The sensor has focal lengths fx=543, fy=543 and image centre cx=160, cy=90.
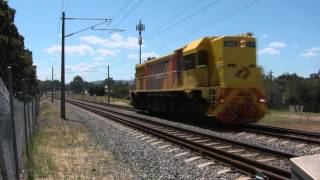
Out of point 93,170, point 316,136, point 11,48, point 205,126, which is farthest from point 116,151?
point 11,48

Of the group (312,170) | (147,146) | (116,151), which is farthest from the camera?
(147,146)

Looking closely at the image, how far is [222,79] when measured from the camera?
77.1 ft

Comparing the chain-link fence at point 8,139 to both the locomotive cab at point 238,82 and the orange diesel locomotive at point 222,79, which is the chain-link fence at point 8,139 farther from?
the orange diesel locomotive at point 222,79

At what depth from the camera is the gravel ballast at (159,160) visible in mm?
11406

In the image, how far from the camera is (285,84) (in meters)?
93.3

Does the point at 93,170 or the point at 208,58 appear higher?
the point at 208,58

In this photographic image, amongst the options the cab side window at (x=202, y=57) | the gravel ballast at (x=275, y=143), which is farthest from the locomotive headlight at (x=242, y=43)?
the gravel ballast at (x=275, y=143)

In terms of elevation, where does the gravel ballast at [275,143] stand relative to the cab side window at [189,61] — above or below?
below

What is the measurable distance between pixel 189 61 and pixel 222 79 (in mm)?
3333

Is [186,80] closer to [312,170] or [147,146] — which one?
[147,146]

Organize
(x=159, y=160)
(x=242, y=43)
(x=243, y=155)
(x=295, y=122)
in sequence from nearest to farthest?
(x=159, y=160)
(x=243, y=155)
(x=242, y=43)
(x=295, y=122)

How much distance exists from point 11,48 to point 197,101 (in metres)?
15.5

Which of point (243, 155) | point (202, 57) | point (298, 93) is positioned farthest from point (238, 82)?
point (298, 93)

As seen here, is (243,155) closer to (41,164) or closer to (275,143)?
(275,143)
